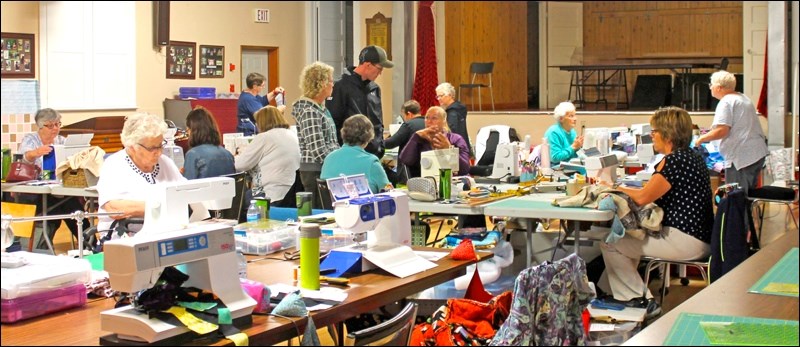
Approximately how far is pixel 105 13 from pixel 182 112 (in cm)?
135

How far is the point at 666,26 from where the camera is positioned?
52.5ft

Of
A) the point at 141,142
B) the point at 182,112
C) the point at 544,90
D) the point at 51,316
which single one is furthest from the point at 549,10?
the point at 51,316

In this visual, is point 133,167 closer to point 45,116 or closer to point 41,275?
point 41,275

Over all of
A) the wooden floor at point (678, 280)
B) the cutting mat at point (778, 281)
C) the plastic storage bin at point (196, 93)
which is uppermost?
the plastic storage bin at point (196, 93)

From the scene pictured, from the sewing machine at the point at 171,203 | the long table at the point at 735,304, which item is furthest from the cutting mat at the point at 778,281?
the sewing machine at the point at 171,203

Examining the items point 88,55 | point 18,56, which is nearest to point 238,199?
point 18,56

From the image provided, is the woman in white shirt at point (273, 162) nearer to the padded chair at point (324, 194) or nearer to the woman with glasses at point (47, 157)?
the padded chair at point (324, 194)

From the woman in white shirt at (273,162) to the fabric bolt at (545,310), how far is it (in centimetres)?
346

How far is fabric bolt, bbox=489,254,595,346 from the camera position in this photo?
109 inches

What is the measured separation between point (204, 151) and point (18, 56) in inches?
177

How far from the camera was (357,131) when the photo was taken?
532 centimetres

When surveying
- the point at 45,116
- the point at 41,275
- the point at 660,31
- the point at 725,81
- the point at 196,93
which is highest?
the point at 660,31

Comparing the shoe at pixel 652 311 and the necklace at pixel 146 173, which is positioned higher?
the necklace at pixel 146 173

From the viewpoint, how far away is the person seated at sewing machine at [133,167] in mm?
4176
